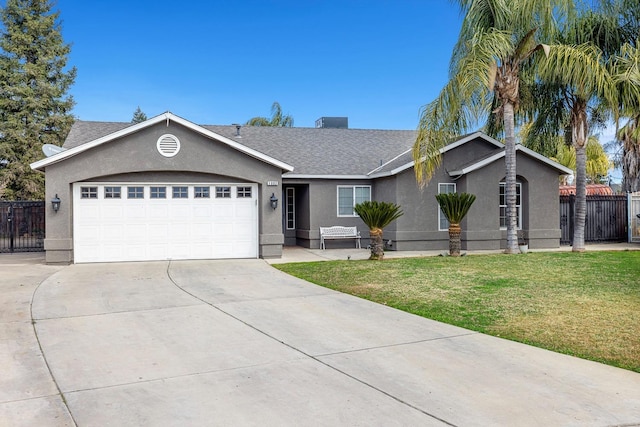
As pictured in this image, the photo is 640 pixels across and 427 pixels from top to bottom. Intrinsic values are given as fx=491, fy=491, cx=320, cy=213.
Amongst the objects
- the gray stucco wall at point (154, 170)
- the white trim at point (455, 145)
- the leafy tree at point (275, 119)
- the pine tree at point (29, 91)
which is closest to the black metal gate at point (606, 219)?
the white trim at point (455, 145)

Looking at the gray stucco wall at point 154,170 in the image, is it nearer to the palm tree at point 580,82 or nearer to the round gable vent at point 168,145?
the round gable vent at point 168,145

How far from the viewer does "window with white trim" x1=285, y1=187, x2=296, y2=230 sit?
20.3 metres

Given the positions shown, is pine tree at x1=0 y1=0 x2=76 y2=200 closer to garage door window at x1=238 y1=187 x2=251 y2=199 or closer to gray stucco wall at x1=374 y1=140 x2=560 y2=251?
garage door window at x1=238 y1=187 x2=251 y2=199

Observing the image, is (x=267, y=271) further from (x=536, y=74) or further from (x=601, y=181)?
(x=601, y=181)

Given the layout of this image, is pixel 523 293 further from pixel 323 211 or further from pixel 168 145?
pixel 168 145

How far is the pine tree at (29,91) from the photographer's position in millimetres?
26844

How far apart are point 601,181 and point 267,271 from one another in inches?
1984

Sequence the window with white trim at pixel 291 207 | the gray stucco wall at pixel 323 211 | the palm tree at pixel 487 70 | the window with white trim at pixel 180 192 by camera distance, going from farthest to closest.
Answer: the window with white trim at pixel 291 207 → the gray stucco wall at pixel 323 211 → the window with white trim at pixel 180 192 → the palm tree at pixel 487 70

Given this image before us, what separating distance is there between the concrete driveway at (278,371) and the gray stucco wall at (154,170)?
558 cm

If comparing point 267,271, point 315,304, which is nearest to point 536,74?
point 267,271

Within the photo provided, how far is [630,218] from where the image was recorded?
66.7 ft

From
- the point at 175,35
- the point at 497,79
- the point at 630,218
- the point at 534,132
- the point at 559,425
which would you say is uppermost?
the point at 175,35

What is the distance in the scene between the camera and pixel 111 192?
47.6 feet

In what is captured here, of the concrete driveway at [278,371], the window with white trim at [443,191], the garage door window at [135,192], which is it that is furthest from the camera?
the window with white trim at [443,191]
